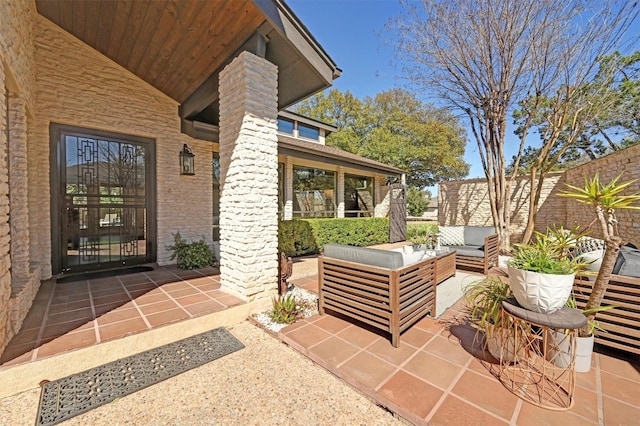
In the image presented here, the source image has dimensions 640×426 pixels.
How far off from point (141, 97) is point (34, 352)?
4996mm

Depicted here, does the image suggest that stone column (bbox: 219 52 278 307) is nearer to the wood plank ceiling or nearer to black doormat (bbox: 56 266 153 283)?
the wood plank ceiling

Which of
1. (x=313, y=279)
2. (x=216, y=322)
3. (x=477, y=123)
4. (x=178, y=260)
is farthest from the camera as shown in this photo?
(x=477, y=123)

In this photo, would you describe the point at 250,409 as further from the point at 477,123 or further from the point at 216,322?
the point at 477,123

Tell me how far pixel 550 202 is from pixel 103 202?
13096 millimetres

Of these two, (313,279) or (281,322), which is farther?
(313,279)

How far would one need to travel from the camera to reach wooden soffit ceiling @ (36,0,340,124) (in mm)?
3408

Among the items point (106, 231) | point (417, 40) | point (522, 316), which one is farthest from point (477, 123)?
point (106, 231)

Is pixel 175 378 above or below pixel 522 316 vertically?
below

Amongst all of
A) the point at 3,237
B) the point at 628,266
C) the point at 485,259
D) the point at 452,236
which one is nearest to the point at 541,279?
the point at 628,266

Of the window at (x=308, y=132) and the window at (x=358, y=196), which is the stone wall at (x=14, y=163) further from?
the window at (x=358, y=196)

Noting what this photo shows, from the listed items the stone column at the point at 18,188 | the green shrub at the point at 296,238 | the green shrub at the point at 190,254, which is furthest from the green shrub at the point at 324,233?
the stone column at the point at 18,188

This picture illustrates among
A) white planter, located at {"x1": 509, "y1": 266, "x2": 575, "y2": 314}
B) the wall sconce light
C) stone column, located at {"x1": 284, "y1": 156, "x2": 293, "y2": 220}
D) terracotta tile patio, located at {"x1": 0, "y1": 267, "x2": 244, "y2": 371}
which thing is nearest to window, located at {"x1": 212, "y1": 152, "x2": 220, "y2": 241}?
the wall sconce light

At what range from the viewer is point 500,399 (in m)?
1.96

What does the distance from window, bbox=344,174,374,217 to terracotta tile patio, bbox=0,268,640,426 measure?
7.55 meters
